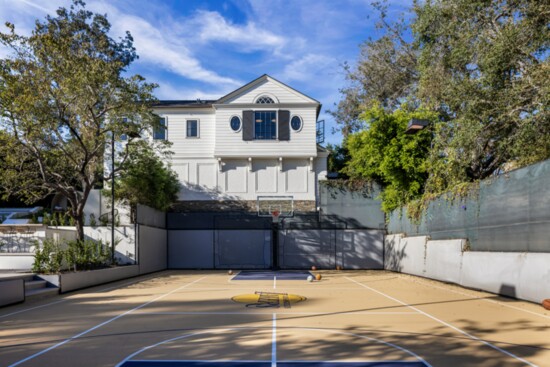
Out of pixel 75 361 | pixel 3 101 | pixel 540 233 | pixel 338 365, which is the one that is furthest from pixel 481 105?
pixel 3 101

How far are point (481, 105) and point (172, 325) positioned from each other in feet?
37.4

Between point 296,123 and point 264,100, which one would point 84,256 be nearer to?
point 264,100

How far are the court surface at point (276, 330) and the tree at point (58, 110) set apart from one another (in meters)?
6.54

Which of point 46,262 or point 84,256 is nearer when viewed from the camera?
point 46,262

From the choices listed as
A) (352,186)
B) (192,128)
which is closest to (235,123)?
(192,128)

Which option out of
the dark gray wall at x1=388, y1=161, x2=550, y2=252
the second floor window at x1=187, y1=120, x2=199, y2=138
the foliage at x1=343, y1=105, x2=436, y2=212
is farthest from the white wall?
the dark gray wall at x1=388, y1=161, x2=550, y2=252

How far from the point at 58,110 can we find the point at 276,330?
13.2 meters

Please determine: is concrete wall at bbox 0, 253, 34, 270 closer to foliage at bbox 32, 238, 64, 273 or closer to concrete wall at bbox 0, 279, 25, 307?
foliage at bbox 32, 238, 64, 273

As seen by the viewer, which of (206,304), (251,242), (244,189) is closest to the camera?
(206,304)

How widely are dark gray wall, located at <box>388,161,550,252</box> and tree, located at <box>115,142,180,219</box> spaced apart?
1357 cm

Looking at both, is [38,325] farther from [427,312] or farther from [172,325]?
[427,312]

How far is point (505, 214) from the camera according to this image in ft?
42.7

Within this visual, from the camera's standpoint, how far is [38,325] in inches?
358

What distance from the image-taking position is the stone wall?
29.1 metres
